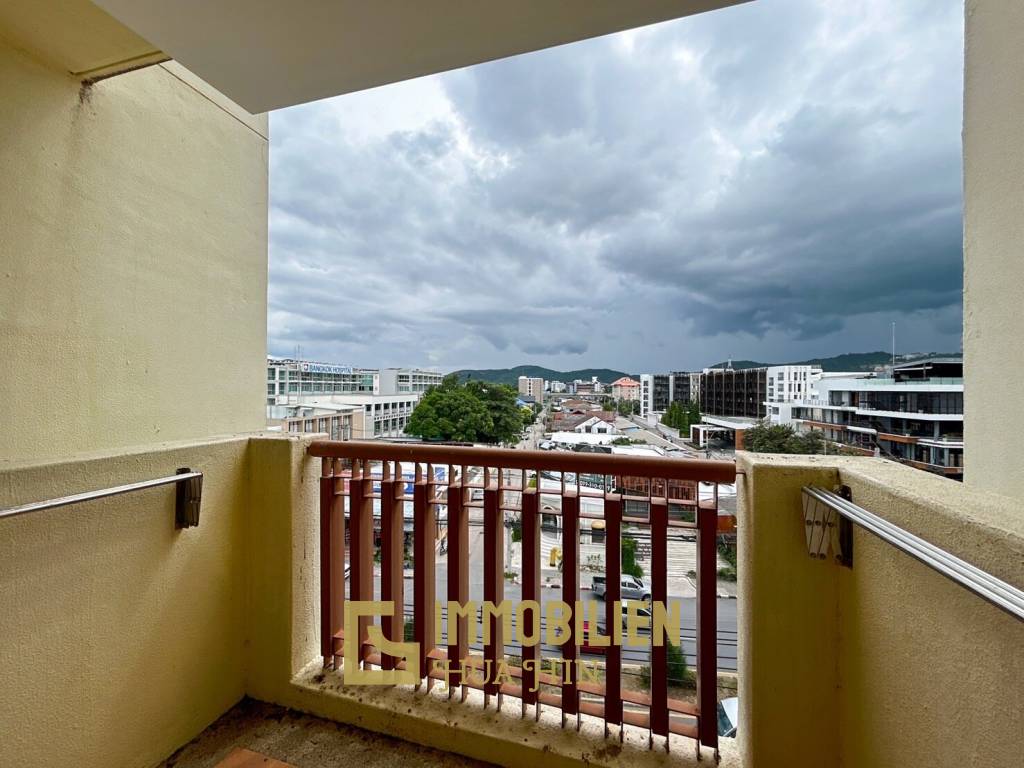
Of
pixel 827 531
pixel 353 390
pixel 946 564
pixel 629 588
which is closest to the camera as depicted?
pixel 946 564

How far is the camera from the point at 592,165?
397 cm

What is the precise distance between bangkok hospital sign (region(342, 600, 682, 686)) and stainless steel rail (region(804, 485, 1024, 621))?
2.10 feet

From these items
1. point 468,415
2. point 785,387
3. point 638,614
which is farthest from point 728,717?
point 468,415

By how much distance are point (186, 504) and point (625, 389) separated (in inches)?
74.7

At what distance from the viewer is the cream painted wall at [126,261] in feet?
3.87

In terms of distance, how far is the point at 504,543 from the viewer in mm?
1406

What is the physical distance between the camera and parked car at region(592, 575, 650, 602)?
1.28 metres

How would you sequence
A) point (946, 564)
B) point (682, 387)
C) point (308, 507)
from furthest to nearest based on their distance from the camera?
point (682, 387), point (308, 507), point (946, 564)

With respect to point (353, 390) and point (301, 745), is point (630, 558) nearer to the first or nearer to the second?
point (301, 745)

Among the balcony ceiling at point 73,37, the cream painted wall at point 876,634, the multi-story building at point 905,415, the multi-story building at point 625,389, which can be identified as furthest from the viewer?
the multi-story building at point 625,389

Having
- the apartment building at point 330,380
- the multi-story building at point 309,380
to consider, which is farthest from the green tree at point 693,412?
the multi-story building at point 309,380

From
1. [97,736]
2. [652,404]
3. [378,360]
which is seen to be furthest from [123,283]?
[652,404]

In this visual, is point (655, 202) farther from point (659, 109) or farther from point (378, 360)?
point (378, 360)

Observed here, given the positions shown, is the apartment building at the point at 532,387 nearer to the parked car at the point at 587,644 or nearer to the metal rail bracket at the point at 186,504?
the parked car at the point at 587,644
